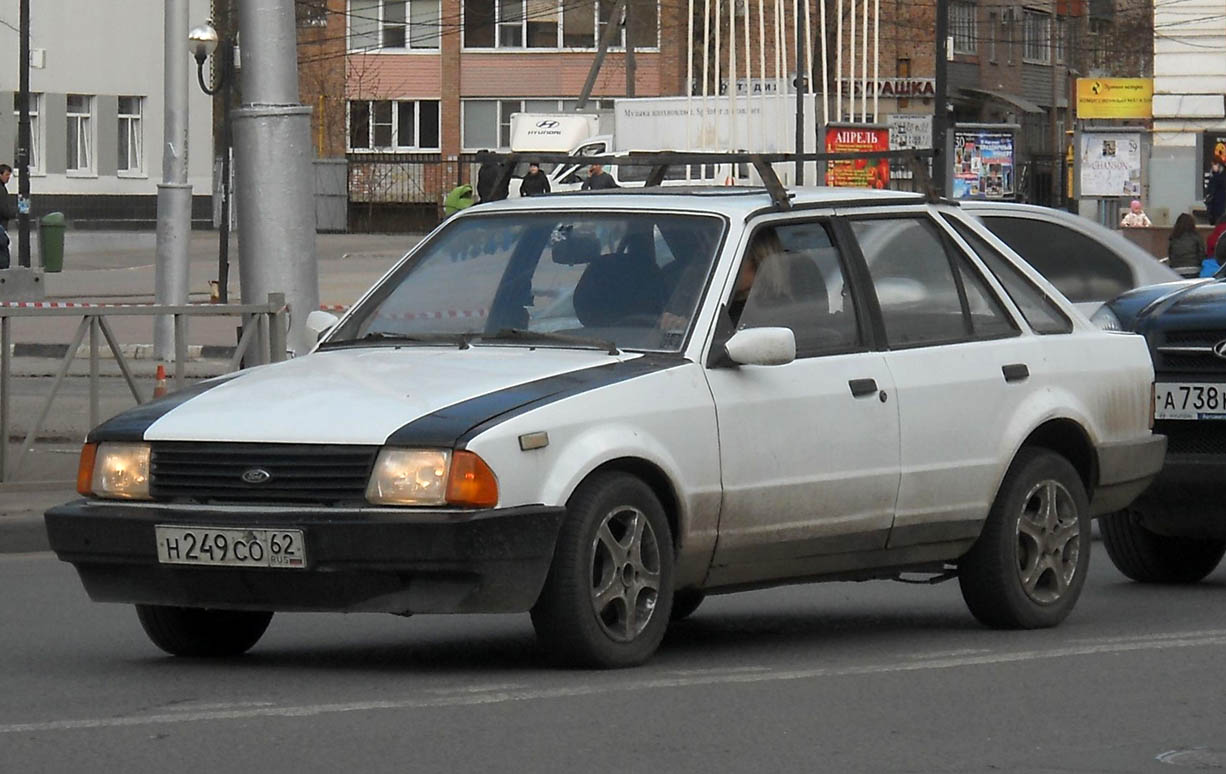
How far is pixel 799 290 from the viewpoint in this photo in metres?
8.62

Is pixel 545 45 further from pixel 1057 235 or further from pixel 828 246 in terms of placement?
pixel 828 246

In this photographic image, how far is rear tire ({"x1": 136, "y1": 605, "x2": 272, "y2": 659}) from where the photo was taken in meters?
8.16

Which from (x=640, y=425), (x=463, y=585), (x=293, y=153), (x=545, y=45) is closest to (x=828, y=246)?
(x=640, y=425)

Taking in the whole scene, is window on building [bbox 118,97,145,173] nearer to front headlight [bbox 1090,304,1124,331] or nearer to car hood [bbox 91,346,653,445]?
front headlight [bbox 1090,304,1124,331]

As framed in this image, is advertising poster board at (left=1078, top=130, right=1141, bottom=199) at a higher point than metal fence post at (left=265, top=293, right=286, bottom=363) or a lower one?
higher

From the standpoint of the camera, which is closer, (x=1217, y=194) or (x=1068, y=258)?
(x=1068, y=258)

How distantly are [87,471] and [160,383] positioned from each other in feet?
22.9

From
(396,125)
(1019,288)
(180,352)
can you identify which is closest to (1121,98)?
(396,125)

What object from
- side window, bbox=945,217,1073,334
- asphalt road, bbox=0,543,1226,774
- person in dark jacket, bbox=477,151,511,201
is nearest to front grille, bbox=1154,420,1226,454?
asphalt road, bbox=0,543,1226,774

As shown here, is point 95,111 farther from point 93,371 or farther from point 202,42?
point 93,371

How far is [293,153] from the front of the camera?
50.5 feet

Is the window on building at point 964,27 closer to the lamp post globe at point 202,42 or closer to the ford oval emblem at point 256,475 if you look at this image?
the lamp post globe at point 202,42

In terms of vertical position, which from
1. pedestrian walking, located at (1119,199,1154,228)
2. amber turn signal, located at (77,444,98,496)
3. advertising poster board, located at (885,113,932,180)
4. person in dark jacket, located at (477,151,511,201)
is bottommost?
amber turn signal, located at (77,444,98,496)

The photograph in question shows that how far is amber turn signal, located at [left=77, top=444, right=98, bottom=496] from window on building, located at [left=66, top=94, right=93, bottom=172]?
5371 centimetres
